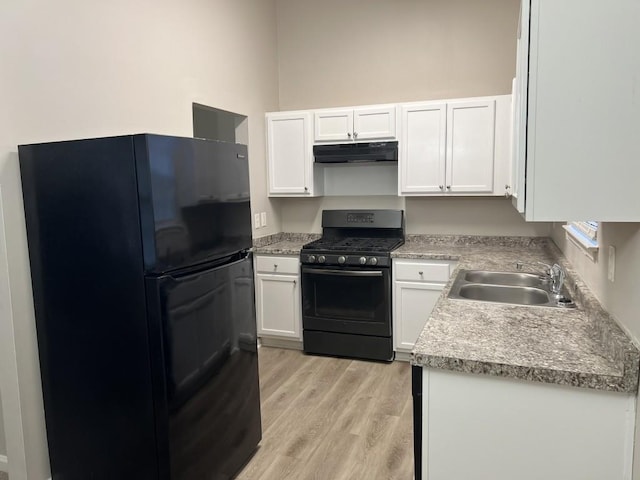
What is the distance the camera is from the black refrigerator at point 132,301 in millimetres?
1757

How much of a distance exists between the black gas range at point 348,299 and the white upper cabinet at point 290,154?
0.61 m

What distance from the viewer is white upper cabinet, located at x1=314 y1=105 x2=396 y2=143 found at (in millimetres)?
3717

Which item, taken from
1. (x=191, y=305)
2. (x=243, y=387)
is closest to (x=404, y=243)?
(x=243, y=387)

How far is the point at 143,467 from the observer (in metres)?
1.82

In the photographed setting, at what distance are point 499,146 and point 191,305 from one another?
2.63 meters

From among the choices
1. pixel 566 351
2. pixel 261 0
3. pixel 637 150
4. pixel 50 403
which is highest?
pixel 261 0

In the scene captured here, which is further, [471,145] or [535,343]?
[471,145]

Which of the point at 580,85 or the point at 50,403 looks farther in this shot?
the point at 50,403

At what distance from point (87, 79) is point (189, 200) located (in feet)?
3.11

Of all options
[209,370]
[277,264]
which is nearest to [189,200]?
[209,370]

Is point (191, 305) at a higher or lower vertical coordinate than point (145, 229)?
lower

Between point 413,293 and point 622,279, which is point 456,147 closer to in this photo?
point 413,293

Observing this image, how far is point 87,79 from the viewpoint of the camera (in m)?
2.26

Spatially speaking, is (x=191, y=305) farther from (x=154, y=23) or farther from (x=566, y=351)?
(x=154, y=23)
